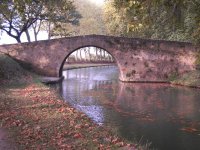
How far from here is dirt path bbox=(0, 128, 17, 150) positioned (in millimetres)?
8700

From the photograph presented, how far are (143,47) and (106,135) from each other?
23.8 meters

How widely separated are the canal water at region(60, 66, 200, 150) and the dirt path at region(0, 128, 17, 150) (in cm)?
464

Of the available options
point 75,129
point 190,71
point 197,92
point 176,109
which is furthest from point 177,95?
point 75,129

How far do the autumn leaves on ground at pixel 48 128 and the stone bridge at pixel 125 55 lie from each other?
17985 mm

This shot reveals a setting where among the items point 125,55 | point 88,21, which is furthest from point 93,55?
point 125,55

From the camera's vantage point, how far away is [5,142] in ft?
29.9

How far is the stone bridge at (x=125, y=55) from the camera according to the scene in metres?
33.4

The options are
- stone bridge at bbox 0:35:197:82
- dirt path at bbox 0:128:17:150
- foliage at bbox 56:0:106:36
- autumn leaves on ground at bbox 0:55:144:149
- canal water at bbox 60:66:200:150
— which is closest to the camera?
dirt path at bbox 0:128:17:150

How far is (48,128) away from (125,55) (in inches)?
933

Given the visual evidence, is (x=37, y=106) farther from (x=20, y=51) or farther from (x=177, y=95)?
(x=20, y=51)

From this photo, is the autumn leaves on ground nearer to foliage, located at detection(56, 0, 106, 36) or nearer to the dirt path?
the dirt path

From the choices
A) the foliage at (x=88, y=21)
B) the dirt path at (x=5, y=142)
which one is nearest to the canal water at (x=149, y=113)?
the dirt path at (x=5, y=142)

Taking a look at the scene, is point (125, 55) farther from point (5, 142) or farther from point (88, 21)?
point (88, 21)

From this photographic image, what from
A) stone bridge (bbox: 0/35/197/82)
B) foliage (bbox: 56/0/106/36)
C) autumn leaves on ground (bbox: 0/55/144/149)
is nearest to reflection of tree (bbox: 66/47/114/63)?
foliage (bbox: 56/0/106/36)
